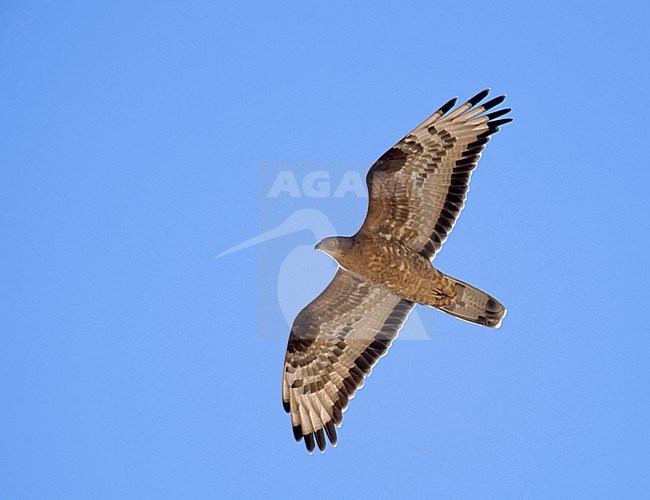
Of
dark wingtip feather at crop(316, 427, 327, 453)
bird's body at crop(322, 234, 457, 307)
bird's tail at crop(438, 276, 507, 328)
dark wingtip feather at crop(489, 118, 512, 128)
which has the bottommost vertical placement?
dark wingtip feather at crop(316, 427, 327, 453)

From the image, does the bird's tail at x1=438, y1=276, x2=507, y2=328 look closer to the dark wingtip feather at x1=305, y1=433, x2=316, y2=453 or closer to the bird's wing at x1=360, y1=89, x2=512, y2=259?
the bird's wing at x1=360, y1=89, x2=512, y2=259

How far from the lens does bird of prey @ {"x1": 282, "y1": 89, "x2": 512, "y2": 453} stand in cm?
1285

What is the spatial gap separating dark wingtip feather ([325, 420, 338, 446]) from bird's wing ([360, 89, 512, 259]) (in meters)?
2.94

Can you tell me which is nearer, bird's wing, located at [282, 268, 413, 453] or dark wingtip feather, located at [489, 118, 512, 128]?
dark wingtip feather, located at [489, 118, 512, 128]

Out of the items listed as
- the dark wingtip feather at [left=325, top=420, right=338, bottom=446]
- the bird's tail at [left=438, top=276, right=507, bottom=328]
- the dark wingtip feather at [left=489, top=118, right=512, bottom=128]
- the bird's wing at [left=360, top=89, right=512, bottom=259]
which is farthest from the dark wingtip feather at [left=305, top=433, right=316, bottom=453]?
the dark wingtip feather at [left=489, top=118, right=512, bottom=128]

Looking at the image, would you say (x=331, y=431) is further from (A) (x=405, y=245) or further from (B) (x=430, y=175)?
(B) (x=430, y=175)

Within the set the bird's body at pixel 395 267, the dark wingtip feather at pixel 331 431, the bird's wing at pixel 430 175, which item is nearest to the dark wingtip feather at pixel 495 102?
the bird's wing at pixel 430 175

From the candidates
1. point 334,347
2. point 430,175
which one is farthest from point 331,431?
point 430,175

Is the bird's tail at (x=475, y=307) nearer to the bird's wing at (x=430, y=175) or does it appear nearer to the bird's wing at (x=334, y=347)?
the bird's wing at (x=430, y=175)

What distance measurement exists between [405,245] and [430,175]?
1078 millimetres

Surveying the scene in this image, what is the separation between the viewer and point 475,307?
12.9 m

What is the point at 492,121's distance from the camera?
12914mm

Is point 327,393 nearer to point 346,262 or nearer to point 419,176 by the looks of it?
point 346,262

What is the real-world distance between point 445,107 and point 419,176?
104cm
